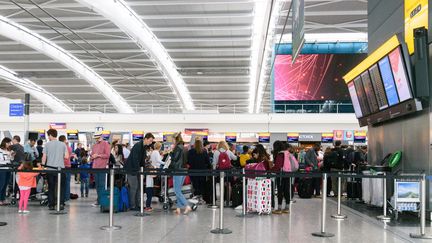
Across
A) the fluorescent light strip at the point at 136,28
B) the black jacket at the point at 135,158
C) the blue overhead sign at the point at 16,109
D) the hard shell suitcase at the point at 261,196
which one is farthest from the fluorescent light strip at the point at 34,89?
the hard shell suitcase at the point at 261,196

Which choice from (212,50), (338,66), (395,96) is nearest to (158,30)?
(212,50)

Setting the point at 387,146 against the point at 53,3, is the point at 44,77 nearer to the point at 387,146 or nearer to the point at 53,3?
the point at 53,3

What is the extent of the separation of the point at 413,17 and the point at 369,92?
7.63 feet

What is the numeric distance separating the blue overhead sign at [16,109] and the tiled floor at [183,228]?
19.2 metres

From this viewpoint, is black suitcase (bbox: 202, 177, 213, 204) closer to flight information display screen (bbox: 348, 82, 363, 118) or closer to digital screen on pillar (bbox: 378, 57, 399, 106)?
flight information display screen (bbox: 348, 82, 363, 118)

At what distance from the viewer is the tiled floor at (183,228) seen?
20.8ft

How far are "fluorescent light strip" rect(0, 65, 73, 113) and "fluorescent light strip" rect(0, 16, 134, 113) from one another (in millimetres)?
6426

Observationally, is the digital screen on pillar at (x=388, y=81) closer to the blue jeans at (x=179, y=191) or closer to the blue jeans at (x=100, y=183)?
the blue jeans at (x=179, y=191)

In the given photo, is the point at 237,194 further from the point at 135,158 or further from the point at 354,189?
the point at 354,189

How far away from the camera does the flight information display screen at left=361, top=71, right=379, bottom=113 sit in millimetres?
10125

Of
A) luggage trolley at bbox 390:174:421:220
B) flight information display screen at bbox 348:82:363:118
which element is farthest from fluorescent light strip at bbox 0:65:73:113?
luggage trolley at bbox 390:174:421:220

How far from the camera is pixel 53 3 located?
22.0 metres

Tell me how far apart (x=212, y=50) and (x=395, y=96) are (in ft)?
71.8

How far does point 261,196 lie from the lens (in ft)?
29.7
